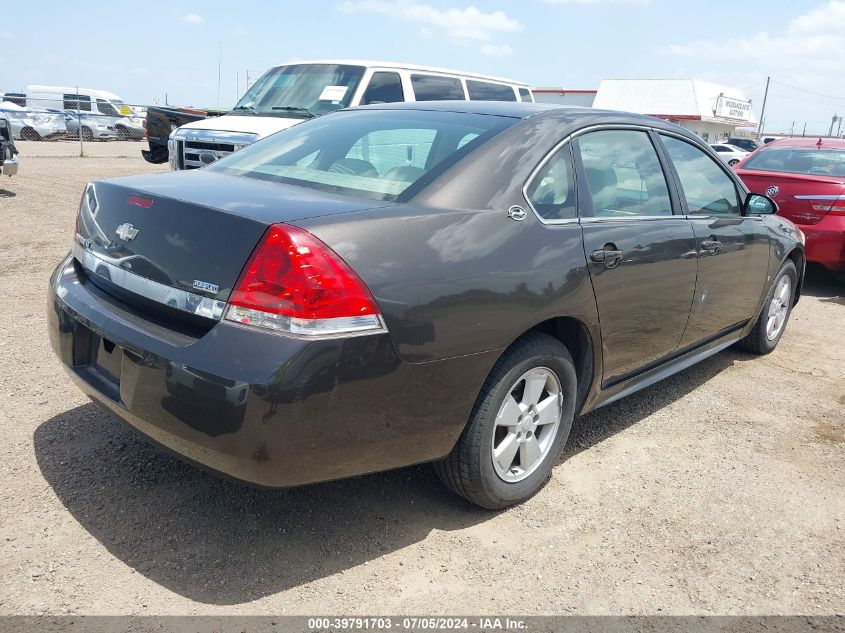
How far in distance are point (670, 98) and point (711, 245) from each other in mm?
46910

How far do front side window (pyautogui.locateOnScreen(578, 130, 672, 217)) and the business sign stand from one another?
48.4 meters

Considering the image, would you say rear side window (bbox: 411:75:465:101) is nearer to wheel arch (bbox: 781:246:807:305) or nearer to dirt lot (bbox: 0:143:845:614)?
wheel arch (bbox: 781:246:807:305)

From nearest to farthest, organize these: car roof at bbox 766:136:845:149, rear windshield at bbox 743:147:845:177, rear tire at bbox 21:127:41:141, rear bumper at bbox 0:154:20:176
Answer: rear windshield at bbox 743:147:845:177
car roof at bbox 766:136:845:149
rear bumper at bbox 0:154:20:176
rear tire at bbox 21:127:41:141

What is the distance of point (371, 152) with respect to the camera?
10.4 feet

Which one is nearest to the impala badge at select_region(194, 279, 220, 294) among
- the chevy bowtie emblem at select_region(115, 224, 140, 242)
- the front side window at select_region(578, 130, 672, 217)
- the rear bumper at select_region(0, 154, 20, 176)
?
the chevy bowtie emblem at select_region(115, 224, 140, 242)

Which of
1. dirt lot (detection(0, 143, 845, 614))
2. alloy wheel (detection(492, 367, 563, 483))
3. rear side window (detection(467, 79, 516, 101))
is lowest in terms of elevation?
dirt lot (detection(0, 143, 845, 614))

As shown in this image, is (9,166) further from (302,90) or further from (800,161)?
(800,161)

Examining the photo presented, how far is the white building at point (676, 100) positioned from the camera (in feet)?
150

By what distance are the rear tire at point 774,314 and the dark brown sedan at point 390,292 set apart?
1580 millimetres

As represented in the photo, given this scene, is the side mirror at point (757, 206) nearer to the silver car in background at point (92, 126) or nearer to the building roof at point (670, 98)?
the silver car in background at point (92, 126)

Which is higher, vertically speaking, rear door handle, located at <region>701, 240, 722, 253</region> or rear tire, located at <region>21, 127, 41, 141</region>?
rear door handle, located at <region>701, 240, 722, 253</region>

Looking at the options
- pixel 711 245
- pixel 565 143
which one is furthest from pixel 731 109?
pixel 565 143

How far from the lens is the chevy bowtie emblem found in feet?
8.47

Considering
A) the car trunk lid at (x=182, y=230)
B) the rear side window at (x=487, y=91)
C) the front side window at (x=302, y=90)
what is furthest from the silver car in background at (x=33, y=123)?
the car trunk lid at (x=182, y=230)
